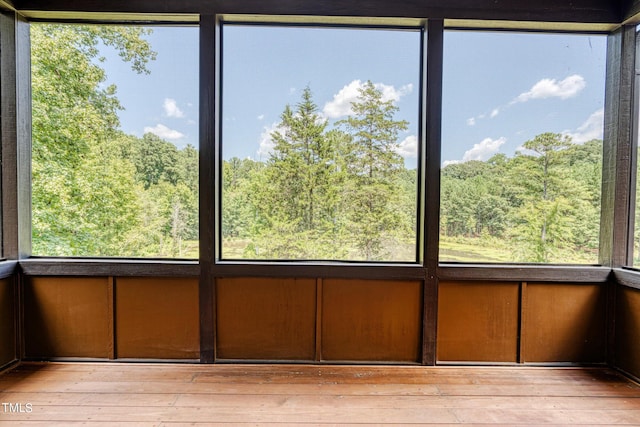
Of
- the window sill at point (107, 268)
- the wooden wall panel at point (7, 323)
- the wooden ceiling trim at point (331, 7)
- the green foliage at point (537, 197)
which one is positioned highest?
the wooden ceiling trim at point (331, 7)

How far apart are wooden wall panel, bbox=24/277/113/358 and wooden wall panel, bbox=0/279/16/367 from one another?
0.25 feet

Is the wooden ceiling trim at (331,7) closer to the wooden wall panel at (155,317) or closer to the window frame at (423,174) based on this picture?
the window frame at (423,174)

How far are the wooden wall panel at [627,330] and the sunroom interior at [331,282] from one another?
2 centimetres

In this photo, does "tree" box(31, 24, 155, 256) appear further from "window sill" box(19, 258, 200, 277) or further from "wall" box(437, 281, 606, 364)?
"wall" box(437, 281, 606, 364)

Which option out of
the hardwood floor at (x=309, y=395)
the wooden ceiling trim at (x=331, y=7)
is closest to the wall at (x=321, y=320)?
the hardwood floor at (x=309, y=395)

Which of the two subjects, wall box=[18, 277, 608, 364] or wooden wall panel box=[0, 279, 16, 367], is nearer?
wooden wall panel box=[0, 279, 16, 367]

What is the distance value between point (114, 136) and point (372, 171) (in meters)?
2.15

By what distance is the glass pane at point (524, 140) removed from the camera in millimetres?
2564

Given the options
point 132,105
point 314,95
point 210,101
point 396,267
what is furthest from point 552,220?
point 132,105

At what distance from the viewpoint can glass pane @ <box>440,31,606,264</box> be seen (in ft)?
8.41

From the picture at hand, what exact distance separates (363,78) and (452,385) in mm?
2435

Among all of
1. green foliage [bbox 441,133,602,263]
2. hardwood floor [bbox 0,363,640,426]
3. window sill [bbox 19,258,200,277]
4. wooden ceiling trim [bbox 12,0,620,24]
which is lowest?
hardwood floor [bbox 0,363,640,426]

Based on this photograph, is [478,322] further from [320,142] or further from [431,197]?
[320,142]

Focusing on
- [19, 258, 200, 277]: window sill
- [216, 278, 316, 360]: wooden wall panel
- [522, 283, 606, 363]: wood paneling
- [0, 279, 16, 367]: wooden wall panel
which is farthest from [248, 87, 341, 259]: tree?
[0, 279, 16, 367]: wooden wall panel
